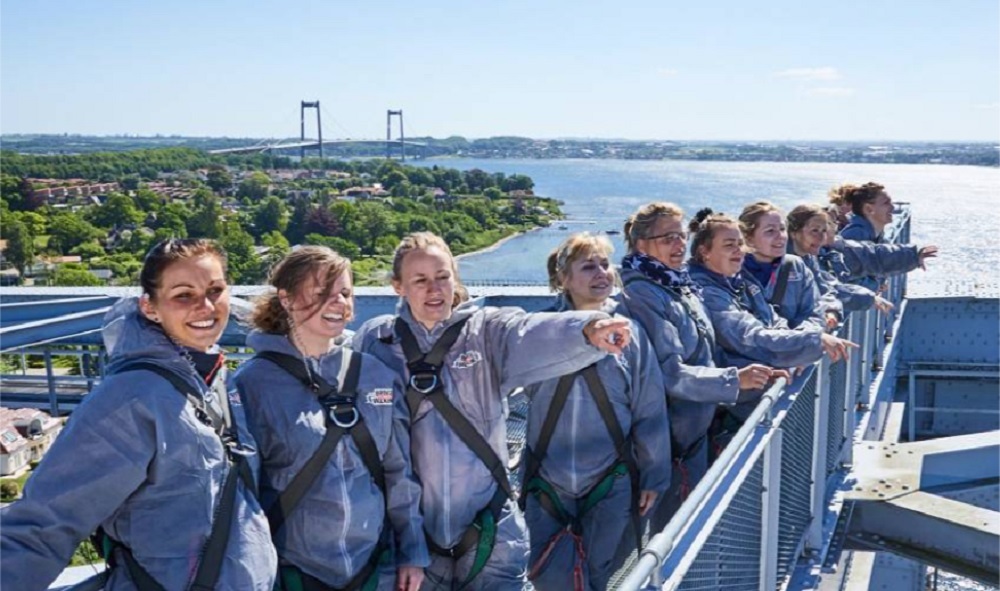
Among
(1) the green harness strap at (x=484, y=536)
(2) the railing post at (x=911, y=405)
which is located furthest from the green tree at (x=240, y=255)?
(1) the green harness strap at (x=484, y=536)

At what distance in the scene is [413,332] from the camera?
267 centimetres

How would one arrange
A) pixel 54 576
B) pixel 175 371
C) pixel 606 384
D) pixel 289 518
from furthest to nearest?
1. pixel 606 384
2. pixel 289 518
3. pixel 175 371
4. pixel 54 576

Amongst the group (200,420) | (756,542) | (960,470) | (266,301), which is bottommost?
(960,470)

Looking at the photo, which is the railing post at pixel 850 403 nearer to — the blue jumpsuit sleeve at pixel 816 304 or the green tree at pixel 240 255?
the blue jumpsuit sleeve at pixel 816 304

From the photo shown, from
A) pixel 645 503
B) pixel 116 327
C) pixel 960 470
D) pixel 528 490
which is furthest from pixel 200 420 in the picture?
pixel 960 470

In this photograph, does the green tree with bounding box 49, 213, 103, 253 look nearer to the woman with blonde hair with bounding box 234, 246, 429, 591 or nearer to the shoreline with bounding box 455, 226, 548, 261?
the shoreline with bounding box 455, 226, 548, 261

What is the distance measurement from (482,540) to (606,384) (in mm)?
752

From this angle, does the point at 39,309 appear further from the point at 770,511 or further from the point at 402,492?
the point at 770,511

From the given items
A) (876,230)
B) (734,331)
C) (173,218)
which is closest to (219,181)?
(173,218)

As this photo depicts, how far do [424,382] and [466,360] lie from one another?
0.46ft

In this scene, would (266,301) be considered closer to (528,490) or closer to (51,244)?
(528,490)

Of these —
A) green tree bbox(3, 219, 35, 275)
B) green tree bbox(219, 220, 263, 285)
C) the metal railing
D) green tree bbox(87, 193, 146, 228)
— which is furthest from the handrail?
green tree bbox(87, 193, 146, 228)

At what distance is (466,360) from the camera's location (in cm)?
265

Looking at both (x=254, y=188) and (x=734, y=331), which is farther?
(x=254, y=188)
